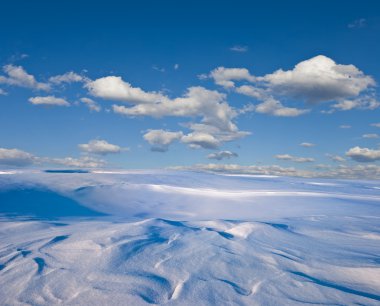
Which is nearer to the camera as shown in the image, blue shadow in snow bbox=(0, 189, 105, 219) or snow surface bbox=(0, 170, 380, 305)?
snow surface bbox=(0, 170, 380, 305)

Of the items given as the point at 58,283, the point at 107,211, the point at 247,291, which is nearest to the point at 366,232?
the point at 247,291

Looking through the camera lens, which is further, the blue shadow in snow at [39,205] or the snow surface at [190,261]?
the blue shadow in snow at [39,205]

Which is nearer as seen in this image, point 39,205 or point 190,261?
point 190,261

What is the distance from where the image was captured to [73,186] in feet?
51.6

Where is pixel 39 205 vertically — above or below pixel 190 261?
below

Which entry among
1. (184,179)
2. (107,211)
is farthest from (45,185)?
(184,179)

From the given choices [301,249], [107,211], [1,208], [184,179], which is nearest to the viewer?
[301,249]

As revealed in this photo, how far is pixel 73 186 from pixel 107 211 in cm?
426

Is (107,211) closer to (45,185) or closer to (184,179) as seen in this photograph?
(45,185)

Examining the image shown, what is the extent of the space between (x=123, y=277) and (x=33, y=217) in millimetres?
7187

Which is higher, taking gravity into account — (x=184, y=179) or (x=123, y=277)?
(x=184, y=179)

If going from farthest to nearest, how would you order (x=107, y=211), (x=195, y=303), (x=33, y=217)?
1. (x=107, y=211)
2. (x=33, y=217)
3. (x=195, y=303)

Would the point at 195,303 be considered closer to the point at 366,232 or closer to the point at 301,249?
the point at 301,249

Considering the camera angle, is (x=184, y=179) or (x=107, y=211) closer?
(x=107, y=211)
